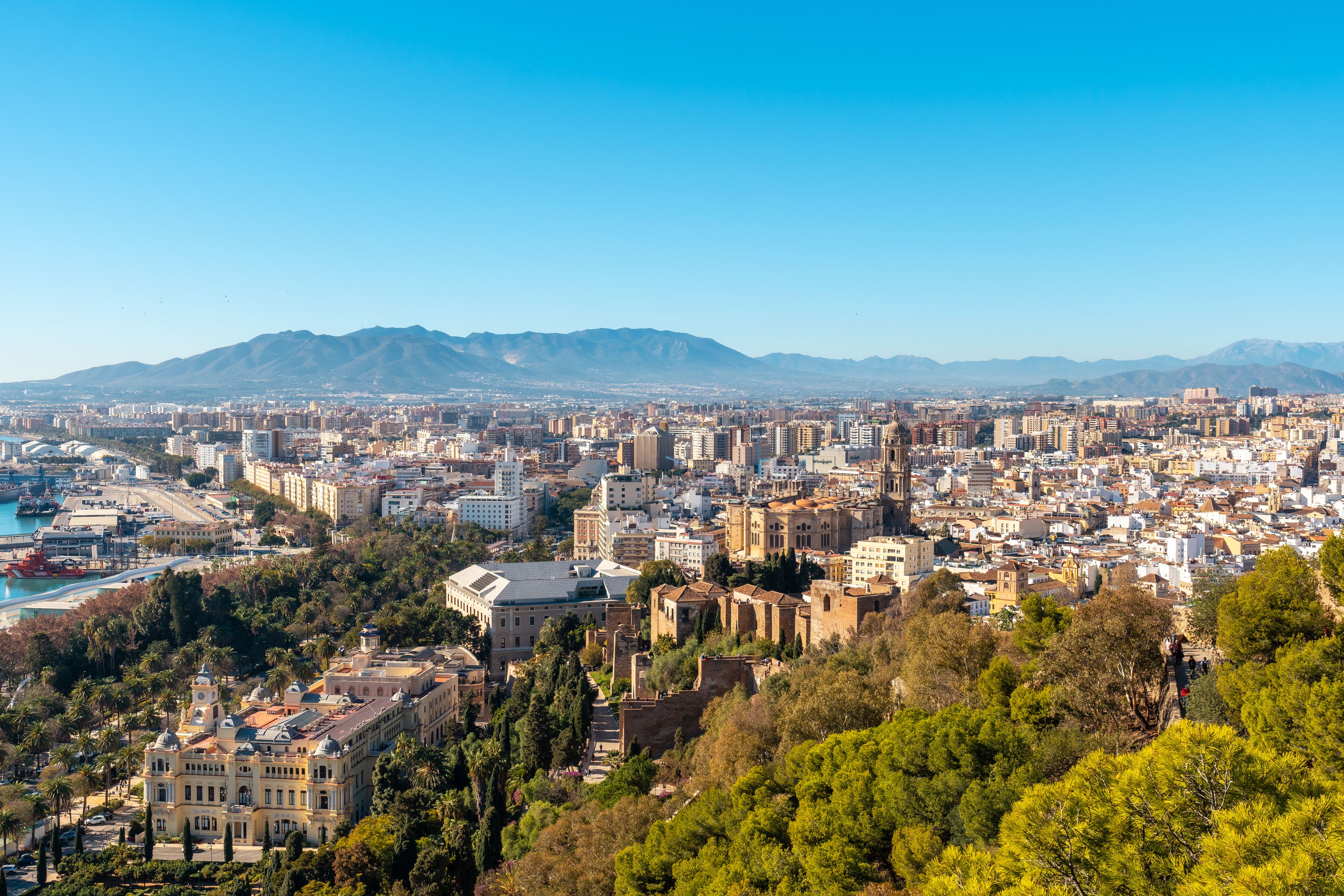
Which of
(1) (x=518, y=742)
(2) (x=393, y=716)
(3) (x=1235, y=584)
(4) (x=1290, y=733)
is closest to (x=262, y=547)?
(2) (x=393, y=716)

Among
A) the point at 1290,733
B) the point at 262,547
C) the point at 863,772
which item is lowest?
the point at 262,547

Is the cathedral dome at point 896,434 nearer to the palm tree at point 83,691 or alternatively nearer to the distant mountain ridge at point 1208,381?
the palm tree at point 83,691

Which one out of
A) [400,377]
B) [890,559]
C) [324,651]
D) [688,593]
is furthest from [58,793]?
[400,377]

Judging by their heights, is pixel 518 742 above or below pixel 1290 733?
below

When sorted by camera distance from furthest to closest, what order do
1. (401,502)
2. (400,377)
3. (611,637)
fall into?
1. (400,377)
2. (401,502)
3. (611,637)

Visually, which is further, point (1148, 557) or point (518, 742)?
point (1148, 557)

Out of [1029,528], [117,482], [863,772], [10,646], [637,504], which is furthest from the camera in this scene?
[117,482]

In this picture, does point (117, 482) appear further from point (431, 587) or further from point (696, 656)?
point (696, 656)

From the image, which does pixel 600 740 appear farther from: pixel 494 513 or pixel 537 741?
pixel 494 513
